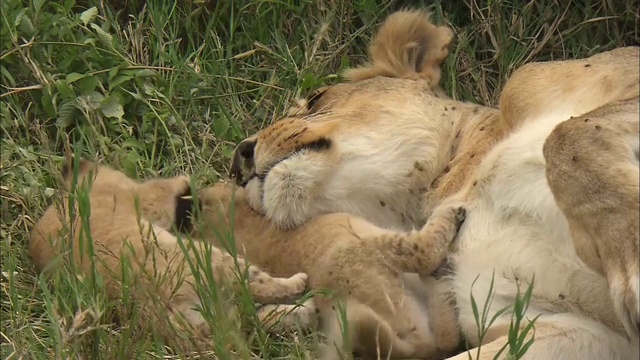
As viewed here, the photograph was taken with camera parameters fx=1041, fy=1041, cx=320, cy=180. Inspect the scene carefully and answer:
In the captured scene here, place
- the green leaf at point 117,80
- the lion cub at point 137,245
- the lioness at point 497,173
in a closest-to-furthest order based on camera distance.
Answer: the lioness at point 497,173
the lion cub at point 137,245
the green leaf at point 117,80

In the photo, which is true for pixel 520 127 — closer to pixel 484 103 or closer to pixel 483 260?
pixel 483 260

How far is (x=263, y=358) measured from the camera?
9.48ft

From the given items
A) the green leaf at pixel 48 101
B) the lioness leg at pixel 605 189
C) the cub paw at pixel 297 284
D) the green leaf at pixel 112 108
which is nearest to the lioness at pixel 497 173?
the lioness leg at pixel 605 189

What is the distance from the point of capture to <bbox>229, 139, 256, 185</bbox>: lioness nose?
140 inches

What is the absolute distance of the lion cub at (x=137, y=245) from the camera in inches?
116

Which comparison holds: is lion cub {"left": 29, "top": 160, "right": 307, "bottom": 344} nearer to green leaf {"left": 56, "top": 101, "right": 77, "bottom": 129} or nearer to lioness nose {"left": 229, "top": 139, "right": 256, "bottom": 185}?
lioness nose {"left": 229, "top": 139, "right": 256, "bottom": 185}

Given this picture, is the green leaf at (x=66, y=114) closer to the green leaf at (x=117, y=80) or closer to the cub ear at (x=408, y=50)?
the green leaf at (x=117, y=80)

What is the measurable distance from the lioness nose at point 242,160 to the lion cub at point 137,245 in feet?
0.83

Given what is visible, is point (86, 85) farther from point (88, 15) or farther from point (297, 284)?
point (297, 284)

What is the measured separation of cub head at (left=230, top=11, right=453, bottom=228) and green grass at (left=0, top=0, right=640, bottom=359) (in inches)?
27.0

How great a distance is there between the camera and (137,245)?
11.3 feet

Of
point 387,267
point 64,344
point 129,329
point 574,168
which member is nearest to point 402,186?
point 387,267

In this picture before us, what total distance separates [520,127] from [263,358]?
1.10 m

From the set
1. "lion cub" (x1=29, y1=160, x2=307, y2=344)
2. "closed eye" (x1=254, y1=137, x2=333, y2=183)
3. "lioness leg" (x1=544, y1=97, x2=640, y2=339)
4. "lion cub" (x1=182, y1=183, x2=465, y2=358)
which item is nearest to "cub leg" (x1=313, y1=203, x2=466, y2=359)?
"lion cub" (x1=182, y1=183, x2=465, y2=358)
